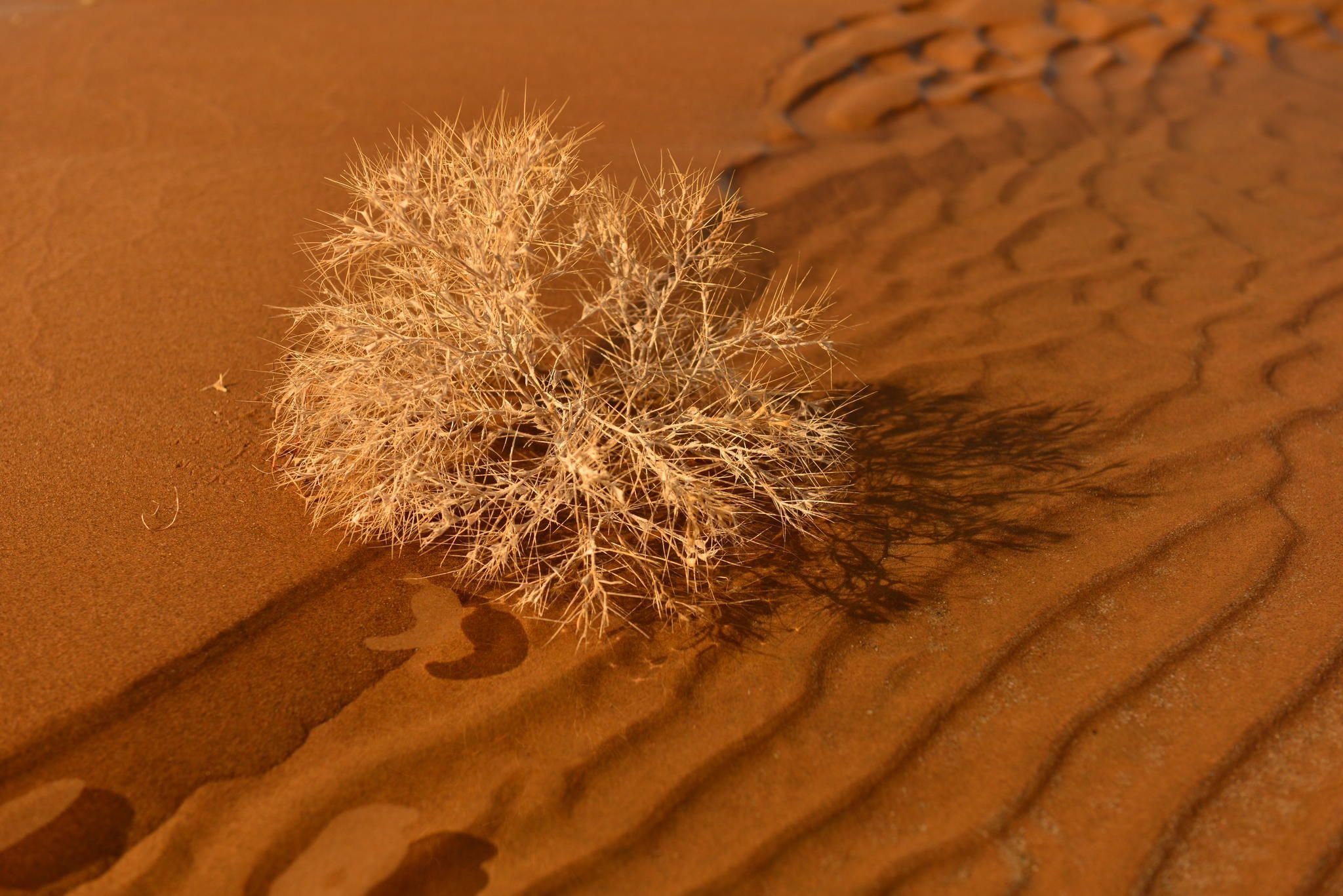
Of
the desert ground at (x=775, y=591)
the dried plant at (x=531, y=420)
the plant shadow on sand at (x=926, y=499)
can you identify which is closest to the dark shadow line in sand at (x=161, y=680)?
the desert ground at (x=775, y=591)

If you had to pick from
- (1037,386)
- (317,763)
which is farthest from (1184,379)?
(317,763)

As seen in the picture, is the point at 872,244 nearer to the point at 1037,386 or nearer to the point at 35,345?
the point at 1037,386

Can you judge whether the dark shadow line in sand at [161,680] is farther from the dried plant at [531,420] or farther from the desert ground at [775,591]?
the dried plant at [531,420]

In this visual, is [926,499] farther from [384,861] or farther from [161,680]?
[161,680]

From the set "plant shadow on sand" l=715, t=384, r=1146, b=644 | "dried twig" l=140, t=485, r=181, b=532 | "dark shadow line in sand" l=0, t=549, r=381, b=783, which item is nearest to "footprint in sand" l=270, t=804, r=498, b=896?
"dark shadow line in sand" l=0, t=549, r=381, b=783

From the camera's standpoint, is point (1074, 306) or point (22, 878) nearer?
point (22, 878)

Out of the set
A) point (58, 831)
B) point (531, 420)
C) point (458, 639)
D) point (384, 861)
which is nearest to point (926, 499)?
point (531, 420)

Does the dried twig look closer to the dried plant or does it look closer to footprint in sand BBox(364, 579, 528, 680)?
the dried plant
